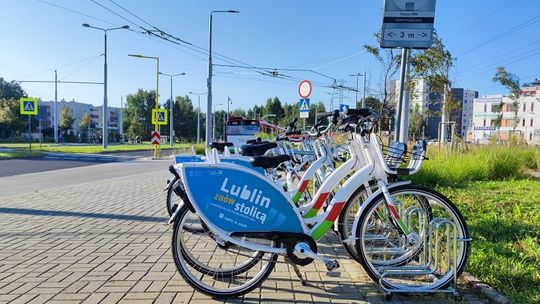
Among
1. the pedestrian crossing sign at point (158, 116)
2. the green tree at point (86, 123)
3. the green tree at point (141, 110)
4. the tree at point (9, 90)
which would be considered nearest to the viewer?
the pedestrian crossing sign at point (158, 116)

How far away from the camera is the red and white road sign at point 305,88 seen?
11250mm

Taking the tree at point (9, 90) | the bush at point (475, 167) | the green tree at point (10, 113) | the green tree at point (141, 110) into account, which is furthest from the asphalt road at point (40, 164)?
the tree at point (9, 90)

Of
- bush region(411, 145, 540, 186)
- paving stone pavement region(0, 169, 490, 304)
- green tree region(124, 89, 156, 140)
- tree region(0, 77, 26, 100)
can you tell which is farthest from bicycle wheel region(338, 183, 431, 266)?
tree region(0, 77, 26, 100)

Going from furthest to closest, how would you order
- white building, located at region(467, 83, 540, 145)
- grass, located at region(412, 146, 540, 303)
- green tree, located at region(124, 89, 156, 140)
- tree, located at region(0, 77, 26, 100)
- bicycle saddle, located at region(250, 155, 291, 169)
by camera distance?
tree, located at region(0, 77, 26, 100) → green tree, located at region(124, 89, 156, 140) → white building, located at region(467, 83, 540, 145) → grass, located at region(412, 146, 540, 303) → bicycle saddle, located at region(250, 155, 291, 169)

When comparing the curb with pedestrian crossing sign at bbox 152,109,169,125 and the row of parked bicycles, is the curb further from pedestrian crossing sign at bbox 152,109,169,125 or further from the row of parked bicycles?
pedestrian crossing sign at bbox 152,109,169,125

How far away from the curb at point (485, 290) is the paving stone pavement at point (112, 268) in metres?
0.08

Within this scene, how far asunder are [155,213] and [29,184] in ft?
20.1

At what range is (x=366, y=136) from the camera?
3738 millimetres

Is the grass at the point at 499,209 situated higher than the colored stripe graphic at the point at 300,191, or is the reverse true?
the colored stripe graphic at the point at 300,191

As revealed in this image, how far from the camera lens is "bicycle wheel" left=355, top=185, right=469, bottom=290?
3518mm

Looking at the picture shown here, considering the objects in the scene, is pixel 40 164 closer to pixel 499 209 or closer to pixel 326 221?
pixel 499 209

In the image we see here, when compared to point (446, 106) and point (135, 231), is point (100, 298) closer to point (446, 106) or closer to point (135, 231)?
point (135, 231)

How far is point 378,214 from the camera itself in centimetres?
372

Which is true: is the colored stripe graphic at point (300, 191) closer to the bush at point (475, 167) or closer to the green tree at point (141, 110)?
the bush at point (475, 167)
